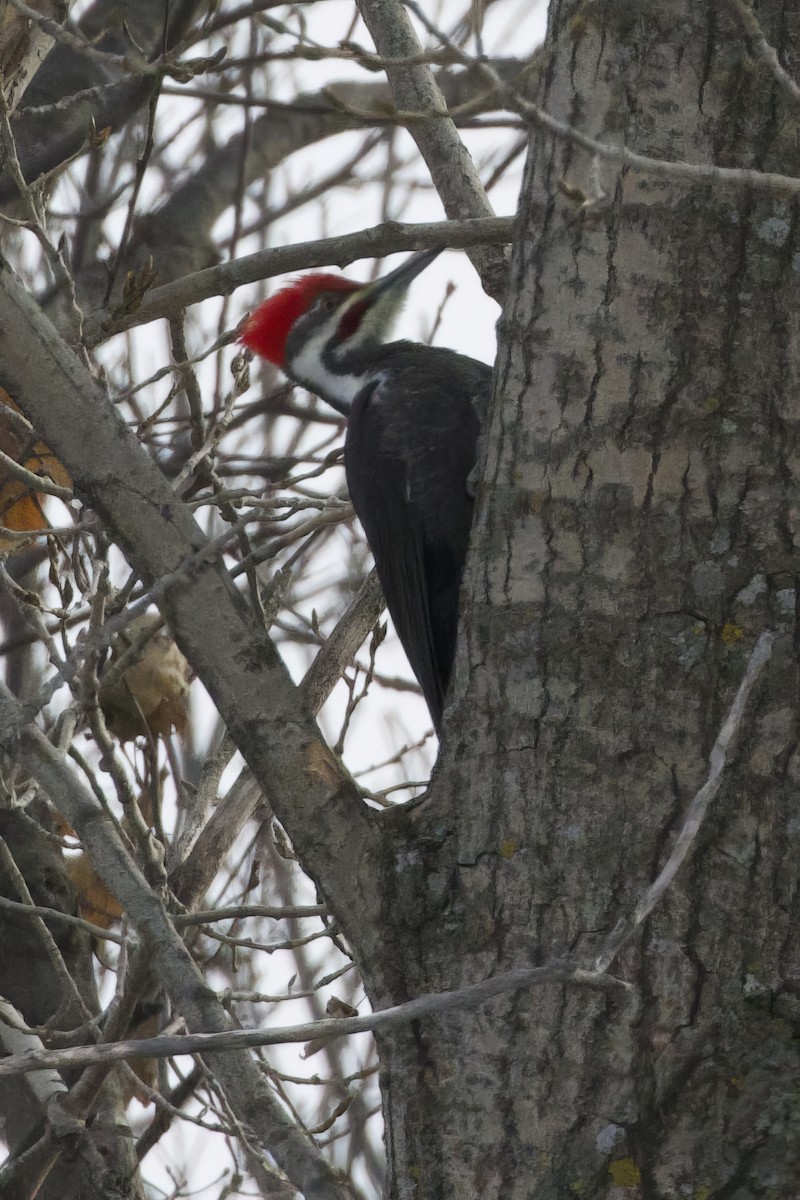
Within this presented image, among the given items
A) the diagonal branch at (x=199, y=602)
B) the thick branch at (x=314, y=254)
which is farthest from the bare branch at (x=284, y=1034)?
the thick branch at (x=314, y=254)

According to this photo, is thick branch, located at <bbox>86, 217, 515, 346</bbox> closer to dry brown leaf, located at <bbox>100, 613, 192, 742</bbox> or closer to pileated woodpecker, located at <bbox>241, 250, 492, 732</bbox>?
pileated woodpecker, located at <bbox>241, 250, 492, 732</bbox>

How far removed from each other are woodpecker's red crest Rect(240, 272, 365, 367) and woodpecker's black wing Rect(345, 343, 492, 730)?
768 millimetres

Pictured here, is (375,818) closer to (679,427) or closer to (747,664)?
(747,664)

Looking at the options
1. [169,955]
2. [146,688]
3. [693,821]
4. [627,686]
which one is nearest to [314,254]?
[146,688]

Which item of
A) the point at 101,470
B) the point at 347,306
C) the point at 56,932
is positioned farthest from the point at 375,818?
the point at 347,306

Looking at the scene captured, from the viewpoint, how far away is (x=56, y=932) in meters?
3.38

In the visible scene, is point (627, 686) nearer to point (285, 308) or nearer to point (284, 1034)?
point (284, 1034)

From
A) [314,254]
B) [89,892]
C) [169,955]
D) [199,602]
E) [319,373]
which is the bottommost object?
[169,955]

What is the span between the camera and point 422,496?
291 cm

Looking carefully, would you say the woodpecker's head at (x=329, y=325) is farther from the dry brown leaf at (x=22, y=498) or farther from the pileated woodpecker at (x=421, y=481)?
the dry brown leaf at (x=22, y=498)

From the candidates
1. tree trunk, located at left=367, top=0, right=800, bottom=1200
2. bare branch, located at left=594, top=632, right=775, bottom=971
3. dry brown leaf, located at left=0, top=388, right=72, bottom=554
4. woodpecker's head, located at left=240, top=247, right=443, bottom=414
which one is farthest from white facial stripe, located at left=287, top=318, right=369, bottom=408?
bare branch, located at left=594, top=632, right=775, bottom=971

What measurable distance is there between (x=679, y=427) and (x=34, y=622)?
152 cm

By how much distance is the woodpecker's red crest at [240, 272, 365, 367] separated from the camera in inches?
149

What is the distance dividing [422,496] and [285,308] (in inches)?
44.8
